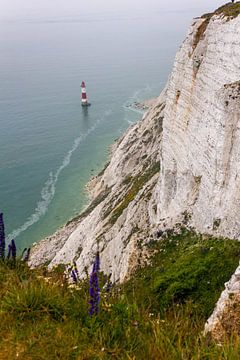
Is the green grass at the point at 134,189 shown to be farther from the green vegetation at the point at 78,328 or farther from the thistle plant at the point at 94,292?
the thistle plant at the point at 94,292

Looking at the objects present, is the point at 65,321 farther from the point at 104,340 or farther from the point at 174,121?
the point at 174,121

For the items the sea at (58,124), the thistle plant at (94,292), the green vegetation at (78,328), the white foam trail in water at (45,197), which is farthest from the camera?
the sea at (58,124)

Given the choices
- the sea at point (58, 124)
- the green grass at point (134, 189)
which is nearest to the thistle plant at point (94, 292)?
the green grass at point (134, 189)

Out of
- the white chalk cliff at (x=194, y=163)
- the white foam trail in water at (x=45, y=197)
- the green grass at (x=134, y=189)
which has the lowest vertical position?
the white foam trail in water at (x=45, y=197)

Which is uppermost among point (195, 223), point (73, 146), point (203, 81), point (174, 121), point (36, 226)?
point (203, 81)

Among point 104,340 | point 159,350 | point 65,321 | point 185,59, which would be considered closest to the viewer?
point 159,350

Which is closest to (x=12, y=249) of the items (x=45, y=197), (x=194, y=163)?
(x=194, y=163)

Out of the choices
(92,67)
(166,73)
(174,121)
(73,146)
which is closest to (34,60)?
(92,67)
